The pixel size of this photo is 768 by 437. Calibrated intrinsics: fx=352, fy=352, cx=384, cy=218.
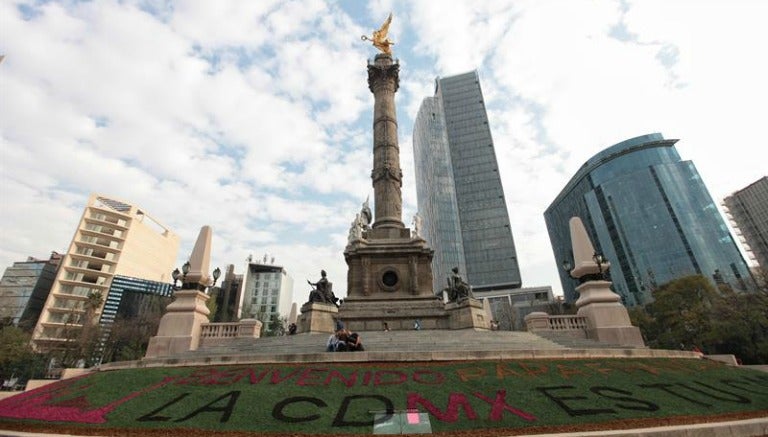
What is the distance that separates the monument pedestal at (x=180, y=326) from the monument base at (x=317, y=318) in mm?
4851

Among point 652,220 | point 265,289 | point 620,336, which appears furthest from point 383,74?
point 265,289

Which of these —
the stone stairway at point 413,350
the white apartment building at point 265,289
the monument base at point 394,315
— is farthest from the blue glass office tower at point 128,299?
the stone stairway at point 413,350

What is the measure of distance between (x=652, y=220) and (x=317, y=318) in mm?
82464

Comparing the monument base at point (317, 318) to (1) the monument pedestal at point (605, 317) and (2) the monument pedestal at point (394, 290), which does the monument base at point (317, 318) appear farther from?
(1) the monument pedestal at point (605, 317)

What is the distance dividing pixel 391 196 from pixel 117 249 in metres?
54.6

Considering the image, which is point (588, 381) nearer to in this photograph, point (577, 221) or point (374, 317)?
point (577, 221)

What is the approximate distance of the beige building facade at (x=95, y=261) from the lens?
46.1 m

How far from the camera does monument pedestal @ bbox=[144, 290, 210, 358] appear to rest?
45.7ft

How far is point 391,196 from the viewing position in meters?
24.0

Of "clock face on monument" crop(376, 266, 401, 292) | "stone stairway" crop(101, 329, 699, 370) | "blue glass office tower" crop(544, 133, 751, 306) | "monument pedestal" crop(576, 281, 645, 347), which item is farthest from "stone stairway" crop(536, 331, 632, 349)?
"blue glass office tower" crop(544, 133, 751, 306)

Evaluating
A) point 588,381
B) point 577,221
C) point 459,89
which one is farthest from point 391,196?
point 459,89

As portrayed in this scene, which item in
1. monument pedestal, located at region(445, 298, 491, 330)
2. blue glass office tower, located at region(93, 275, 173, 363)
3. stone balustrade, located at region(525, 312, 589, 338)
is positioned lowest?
stone balustrade, located at region(525, 312, 589, 338)

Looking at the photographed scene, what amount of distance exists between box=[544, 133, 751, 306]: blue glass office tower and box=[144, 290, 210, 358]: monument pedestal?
2660 inches

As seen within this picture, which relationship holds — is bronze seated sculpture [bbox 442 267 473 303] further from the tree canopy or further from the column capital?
the column capital
